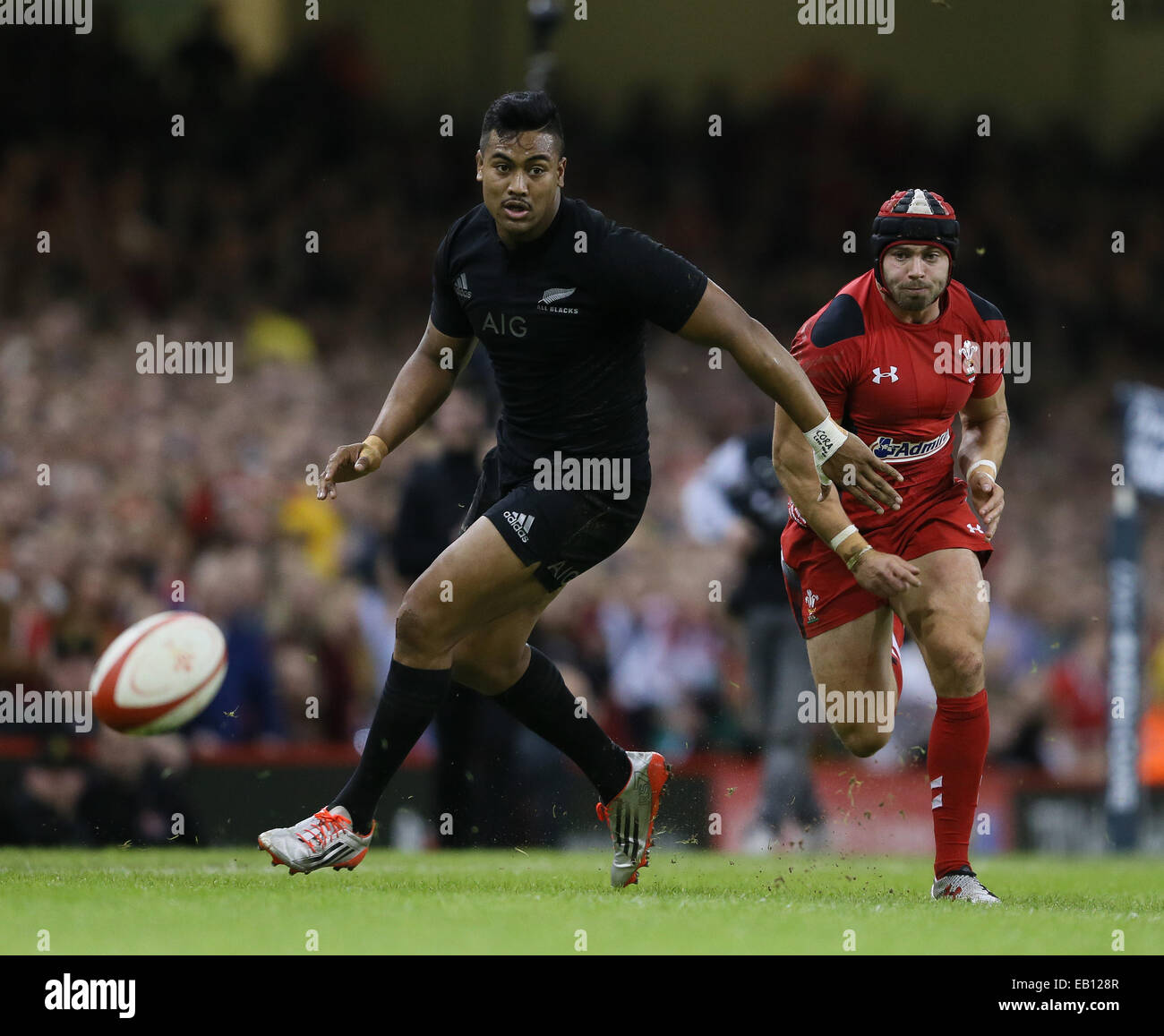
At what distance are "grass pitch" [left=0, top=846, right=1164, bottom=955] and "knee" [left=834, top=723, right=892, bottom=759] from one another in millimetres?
576

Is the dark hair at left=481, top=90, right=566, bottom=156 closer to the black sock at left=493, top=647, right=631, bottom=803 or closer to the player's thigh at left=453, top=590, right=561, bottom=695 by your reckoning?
the player's thigh at left=453, top=590, right=561, bottom=695

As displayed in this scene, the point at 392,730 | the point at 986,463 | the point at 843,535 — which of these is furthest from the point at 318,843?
the point at 986,463

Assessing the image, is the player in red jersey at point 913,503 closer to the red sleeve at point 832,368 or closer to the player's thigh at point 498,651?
the red sleeve at point 832,368

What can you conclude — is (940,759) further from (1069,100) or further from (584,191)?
(1069,100)

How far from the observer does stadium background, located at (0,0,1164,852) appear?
11172 millimetres

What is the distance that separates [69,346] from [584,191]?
6723mm

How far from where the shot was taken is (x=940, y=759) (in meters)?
7.04

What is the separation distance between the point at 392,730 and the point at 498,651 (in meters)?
0.53

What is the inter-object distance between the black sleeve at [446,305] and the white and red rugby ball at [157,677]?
1.85 meters

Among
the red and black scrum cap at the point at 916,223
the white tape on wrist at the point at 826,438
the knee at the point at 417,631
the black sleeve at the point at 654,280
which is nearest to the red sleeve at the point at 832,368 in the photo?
the red and black scrum cap at the point at 916,223

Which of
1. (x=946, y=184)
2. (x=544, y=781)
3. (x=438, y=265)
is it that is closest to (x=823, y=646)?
(x=438, y=265)

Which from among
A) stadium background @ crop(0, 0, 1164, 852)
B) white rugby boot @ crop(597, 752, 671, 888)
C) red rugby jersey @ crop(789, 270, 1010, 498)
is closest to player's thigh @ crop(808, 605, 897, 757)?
red rugby jersey @ crop(789, 270, 1010, 498)

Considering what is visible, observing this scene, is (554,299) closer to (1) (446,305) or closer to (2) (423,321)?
(1) (446,305)

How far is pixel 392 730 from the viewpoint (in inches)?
262
